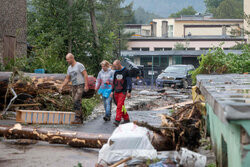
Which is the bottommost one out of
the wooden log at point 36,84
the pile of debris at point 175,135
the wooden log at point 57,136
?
the wooden log at point 57,136

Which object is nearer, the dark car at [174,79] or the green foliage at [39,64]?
the green foliage at [39,64]

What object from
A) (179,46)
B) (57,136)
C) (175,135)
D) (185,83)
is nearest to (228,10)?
(179,46)

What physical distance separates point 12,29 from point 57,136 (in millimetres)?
12041

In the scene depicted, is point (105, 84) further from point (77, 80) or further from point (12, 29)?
point (12, 29)

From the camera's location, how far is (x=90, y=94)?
42.6ft

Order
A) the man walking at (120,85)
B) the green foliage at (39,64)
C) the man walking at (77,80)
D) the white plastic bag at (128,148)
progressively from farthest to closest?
the green foliage at (39,64) < the man walking at (77,80) < the man walking at (120,85) < the white plastic bag at (128,148)

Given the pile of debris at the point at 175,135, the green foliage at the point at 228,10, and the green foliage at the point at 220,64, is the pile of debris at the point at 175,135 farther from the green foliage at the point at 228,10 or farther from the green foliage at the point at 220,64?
the green foliage at the point at 228,10

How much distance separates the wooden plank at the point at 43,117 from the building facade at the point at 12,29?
23.8 feet

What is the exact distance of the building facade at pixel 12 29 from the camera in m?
18.2

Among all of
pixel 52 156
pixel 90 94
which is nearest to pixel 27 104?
pixel 90 94

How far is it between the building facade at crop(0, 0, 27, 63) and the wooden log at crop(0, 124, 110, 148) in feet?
30.6

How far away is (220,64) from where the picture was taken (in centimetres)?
1312

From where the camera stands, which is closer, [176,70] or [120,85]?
[120,85]

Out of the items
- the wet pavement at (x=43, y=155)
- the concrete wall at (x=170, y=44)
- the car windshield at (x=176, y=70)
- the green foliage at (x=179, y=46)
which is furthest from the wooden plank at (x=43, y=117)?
the concrete wall at (x=170, y=44)
